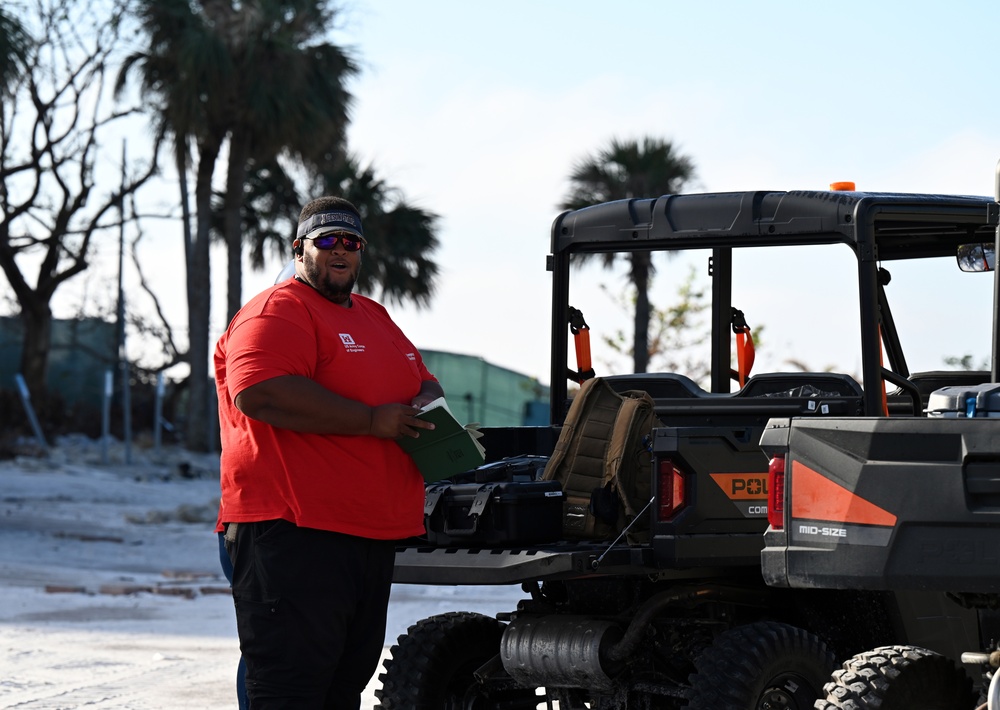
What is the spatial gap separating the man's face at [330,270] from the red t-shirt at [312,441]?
0.14ft

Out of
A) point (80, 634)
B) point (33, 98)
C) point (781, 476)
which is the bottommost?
point (80, 634)

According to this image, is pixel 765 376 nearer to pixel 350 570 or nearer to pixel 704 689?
pixel 704 689

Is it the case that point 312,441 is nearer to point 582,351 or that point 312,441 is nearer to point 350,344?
point 350,344

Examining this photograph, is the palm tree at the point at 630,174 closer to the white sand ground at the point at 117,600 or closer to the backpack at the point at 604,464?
the white sand ground at the point at 117,600

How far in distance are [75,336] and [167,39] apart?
22.1 ft

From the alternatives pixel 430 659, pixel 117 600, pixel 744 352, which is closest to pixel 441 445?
pixel 430 659

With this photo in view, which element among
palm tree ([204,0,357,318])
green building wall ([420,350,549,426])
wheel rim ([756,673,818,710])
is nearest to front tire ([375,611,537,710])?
wheel rim ([756,673,818,710])

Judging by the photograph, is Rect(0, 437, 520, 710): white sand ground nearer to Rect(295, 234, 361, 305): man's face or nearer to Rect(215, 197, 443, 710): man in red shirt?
Rect(215, 197, 443, 710): man in red shirt

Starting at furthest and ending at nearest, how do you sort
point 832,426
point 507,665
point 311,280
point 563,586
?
point 563,586
point 507,665
point 311,280
point 832,426

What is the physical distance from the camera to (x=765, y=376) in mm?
6398

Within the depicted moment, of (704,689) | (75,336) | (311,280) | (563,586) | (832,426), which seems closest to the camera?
(832,426)

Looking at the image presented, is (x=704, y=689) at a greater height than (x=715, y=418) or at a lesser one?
lesser

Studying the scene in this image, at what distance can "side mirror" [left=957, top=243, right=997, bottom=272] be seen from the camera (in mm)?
6293

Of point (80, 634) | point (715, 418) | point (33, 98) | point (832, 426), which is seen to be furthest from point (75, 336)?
point (832, 426)
